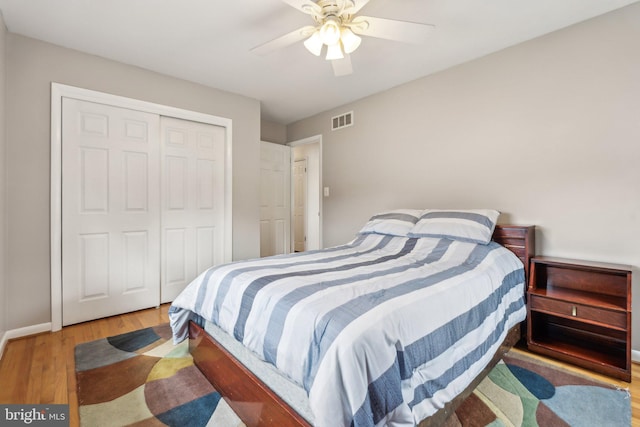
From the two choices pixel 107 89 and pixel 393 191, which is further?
pixel 393 191

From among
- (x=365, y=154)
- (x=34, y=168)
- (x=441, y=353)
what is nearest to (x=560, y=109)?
(x=365, y=154)

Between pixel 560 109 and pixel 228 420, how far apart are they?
306 cm

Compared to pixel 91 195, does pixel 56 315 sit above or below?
below

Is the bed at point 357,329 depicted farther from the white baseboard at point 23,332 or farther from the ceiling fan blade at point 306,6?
the ceiling fan blade at point 306,6

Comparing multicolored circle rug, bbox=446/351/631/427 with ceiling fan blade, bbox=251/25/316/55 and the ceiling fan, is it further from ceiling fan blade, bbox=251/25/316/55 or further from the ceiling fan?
ceiling fan blade, bbox=251/25/316/55

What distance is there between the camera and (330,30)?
180 centimetres

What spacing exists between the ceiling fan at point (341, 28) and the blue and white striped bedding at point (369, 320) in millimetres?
1439

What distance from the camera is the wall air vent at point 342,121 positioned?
3865 mm

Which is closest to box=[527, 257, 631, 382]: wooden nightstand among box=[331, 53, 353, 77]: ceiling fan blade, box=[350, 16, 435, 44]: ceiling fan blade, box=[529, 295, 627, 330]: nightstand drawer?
box=[529, 295, 627, 330]: nightstand drawer

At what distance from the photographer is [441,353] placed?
1.26 metres

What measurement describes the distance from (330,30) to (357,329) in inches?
67.2

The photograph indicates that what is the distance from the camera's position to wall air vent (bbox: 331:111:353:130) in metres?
3.87

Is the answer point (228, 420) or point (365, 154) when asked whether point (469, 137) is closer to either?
point (365, 154)

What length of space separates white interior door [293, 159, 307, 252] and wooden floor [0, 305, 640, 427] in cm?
345
